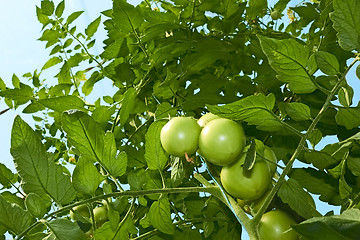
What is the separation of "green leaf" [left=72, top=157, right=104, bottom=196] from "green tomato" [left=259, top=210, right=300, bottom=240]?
7.2 inches

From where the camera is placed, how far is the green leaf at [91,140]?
0.43 metres

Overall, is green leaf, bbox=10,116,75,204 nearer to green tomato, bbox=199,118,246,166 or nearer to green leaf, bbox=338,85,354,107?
green tomato, bbox=199,118,246,166

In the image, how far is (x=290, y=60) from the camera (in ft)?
1.19

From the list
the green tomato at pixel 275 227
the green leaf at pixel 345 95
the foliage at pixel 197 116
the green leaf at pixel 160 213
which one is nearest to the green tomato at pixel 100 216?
the foliage at pixel 197 116

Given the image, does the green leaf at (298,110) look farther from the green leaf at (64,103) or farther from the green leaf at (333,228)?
the green leaf at (64,103)

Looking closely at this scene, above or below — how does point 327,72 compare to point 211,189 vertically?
above

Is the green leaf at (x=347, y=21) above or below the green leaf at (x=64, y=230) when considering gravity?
above

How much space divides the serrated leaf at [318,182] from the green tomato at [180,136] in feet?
0.49

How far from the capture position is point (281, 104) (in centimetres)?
48

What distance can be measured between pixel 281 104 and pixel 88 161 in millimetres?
232

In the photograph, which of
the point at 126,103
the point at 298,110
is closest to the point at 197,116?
the point at 126,103

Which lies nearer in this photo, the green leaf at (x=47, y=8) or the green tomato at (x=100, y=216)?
the green tomato at (x=100, y=216)

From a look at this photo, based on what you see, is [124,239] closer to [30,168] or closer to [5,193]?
[30,168]

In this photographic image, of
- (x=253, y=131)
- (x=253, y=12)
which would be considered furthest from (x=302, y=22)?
(x=253, y=131)
